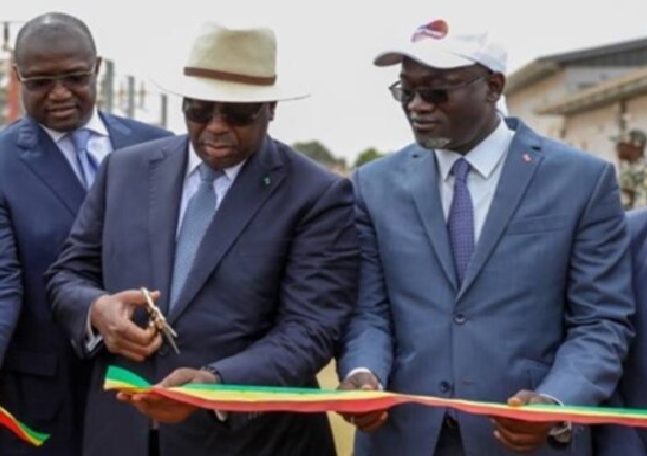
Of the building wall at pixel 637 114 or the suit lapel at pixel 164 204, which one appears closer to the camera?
the suit lapel at pixel 164 204

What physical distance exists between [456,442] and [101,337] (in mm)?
1105

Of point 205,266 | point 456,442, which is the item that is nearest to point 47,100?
point 205,266

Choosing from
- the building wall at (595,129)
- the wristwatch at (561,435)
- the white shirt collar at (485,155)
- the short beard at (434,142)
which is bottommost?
the building wall at (595,129)

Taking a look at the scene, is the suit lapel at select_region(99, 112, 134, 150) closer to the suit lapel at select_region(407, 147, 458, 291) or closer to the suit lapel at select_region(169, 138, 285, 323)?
the suit lapel at select_region(169, 138, 285, 323)

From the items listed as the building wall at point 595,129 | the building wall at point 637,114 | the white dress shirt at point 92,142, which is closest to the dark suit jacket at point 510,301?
the white dress shirt at point 92,142

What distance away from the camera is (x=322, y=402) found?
4340 mm

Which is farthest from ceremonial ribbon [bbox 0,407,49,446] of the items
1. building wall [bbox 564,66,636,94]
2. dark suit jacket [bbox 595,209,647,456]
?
building wall [bbox 564,66,636,94]

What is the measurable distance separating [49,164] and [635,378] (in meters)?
2.08

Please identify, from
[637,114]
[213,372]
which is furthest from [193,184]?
[637,114]

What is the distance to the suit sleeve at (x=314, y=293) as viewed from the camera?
4.61 meters

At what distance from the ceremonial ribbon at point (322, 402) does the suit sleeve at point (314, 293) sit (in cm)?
18

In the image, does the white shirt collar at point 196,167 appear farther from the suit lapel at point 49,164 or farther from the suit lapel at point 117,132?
the suit lapel at point 117,132

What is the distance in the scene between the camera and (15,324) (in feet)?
16.6

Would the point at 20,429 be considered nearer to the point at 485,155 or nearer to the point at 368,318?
the point at 368,318
